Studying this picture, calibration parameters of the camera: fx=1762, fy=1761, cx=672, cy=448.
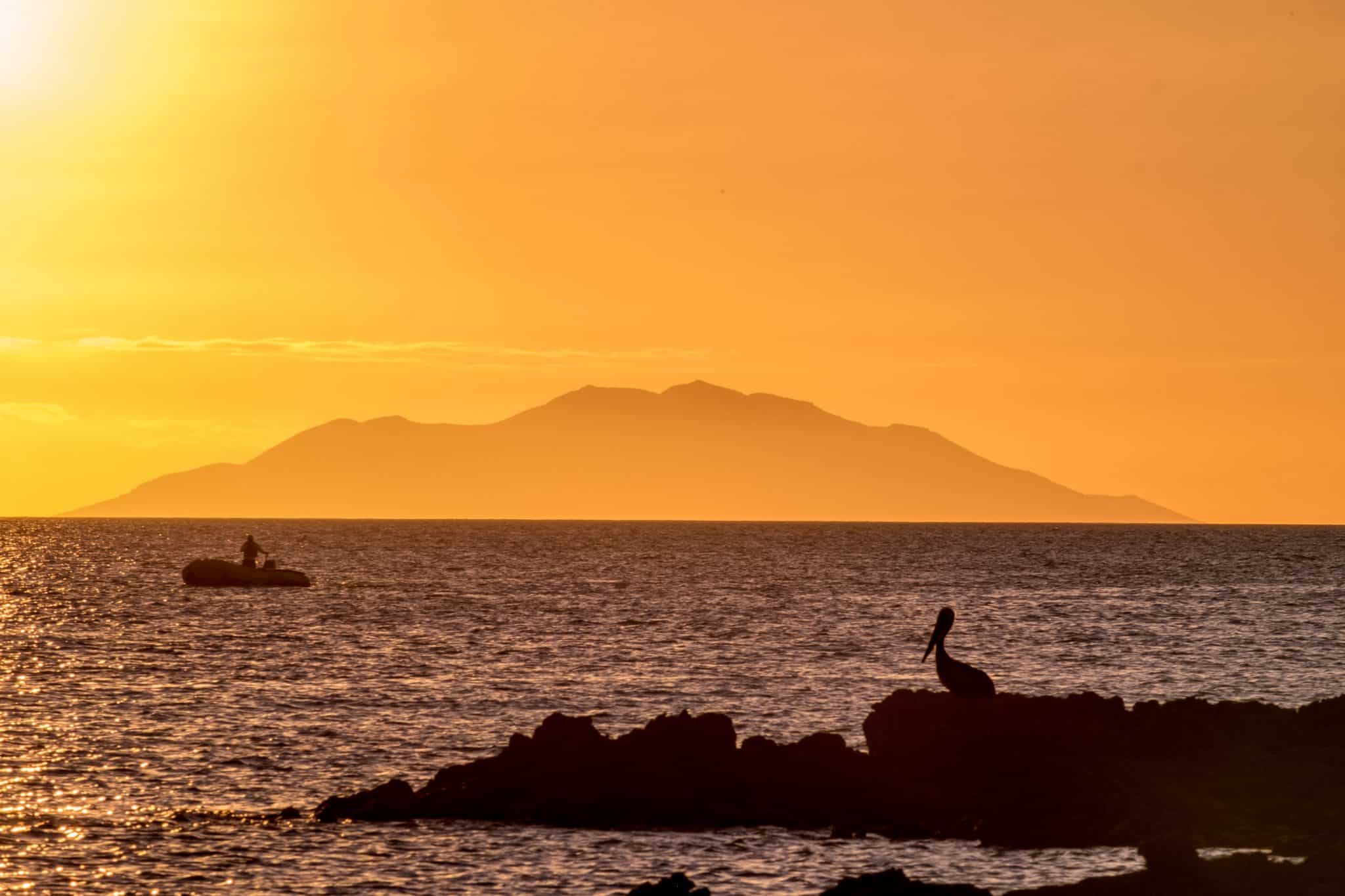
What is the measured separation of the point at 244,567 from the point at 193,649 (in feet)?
155

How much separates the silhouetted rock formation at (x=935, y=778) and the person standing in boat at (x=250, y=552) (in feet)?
256

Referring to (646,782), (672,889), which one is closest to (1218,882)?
(672,889)

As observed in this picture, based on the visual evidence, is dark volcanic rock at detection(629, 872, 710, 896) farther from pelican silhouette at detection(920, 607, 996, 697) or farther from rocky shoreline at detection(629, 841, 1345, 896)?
pelican silhouette at detection(920, 607, 996, 697)

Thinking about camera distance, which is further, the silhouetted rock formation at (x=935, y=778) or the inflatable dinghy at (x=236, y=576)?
the inflatable dinghy at (x=236, y=576)

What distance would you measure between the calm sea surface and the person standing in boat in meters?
2.82

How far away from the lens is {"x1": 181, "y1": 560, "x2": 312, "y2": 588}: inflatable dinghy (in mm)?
121062

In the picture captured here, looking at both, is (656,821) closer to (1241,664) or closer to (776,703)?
(776,703)

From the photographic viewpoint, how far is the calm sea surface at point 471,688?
31938 millimetres

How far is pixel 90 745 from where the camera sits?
45.5 meters

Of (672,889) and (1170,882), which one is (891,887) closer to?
(672,889)

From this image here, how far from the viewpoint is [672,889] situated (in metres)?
24.8

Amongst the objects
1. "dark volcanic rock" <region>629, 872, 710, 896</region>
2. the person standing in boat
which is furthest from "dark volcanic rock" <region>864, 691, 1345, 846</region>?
the person standing in boat

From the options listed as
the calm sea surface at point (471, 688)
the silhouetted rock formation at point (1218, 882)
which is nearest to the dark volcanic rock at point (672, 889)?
the calm sea surface at point (471, 688)

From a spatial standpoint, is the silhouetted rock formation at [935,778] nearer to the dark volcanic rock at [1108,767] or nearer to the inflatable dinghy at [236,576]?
the dark volcanic rock at [1108,767]
